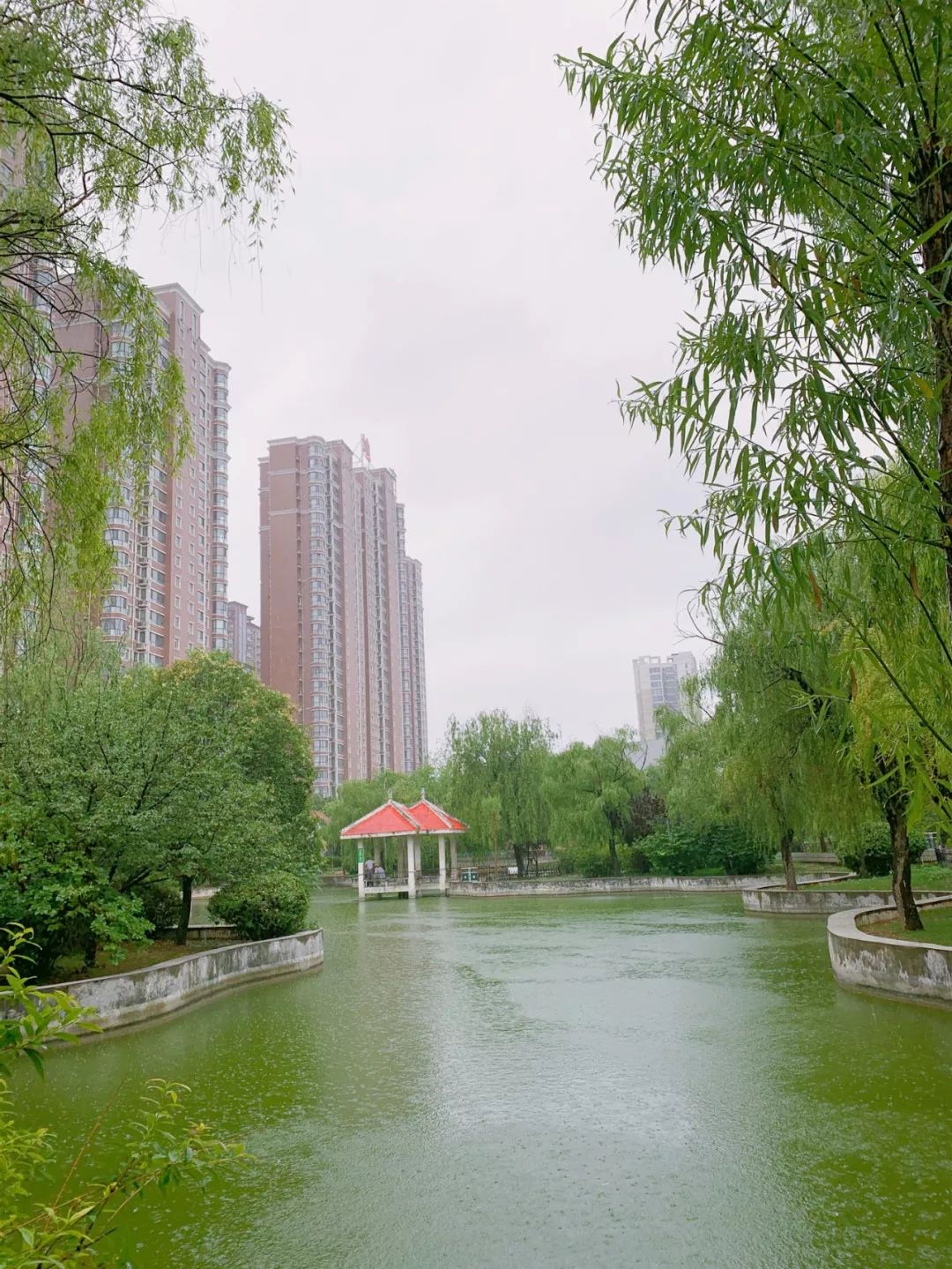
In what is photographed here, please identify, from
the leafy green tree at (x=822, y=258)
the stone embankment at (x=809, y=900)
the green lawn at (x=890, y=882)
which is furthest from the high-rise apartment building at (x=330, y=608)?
the leafy green tree at (x=822, y=258)

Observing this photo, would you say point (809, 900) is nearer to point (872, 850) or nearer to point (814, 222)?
point (872, 850)

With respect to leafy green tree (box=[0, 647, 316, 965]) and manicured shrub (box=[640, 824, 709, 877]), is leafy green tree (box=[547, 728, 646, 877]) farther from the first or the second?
leafy green tree (box=[0, 647, 316, 965])

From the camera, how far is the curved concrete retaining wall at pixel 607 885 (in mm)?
26234

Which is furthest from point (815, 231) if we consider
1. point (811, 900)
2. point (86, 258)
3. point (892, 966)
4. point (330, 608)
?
point (330, 608)

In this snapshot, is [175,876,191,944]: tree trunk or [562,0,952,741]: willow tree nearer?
[562,0,952,741]: willow tree

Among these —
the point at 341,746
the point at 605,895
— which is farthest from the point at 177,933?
the point at 341,746

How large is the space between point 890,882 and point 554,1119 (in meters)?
16.4

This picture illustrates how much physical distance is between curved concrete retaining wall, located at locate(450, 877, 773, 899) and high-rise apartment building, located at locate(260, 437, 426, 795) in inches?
1533

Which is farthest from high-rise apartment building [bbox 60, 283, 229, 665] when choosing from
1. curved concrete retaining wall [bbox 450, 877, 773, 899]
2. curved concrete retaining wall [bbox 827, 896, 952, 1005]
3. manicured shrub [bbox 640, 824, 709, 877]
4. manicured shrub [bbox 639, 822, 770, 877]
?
curved concrete retaining wall [bbox 827, 896, 952, 1005]

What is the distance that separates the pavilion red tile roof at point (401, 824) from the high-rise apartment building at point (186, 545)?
15.7m

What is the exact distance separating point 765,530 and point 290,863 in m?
12.7

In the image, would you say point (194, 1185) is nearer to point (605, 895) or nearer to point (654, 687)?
point (605, 895)

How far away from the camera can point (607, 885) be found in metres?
28.8

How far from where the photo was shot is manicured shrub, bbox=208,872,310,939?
42.3ft
